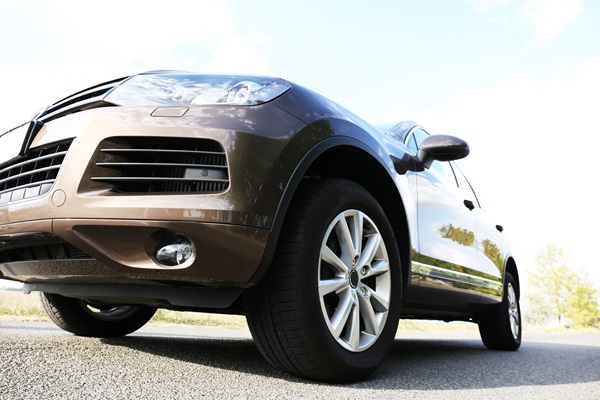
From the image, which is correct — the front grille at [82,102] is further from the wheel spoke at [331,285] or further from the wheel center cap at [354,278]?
the wheel center cap at [354,278]

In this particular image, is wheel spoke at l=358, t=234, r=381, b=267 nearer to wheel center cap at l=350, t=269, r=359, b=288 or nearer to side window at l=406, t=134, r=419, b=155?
wheel center cap at l=350, t=269, r=359, b=288

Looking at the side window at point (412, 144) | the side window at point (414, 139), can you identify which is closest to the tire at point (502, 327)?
the side window at point (414, 139)

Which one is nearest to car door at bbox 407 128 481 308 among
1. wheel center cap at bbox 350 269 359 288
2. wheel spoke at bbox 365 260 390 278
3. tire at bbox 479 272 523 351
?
wheel spoke at bbox 365 260 390 278

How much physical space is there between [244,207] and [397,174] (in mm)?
1267

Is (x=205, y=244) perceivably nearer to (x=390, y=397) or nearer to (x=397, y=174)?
(x=390, y=397)

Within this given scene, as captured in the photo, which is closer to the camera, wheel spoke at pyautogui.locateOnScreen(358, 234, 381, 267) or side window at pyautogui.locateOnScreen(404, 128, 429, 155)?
wheel spoke at pyautogui.locateOnScreen(358, 234, 381, 267)

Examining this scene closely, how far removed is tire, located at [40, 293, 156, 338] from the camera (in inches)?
132

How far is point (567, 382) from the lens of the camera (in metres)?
2.80

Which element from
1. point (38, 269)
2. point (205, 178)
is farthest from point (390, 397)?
point (38, 269)

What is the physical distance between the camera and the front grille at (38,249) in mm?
2146

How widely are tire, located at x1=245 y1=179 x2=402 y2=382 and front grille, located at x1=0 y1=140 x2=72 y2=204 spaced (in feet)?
3.02

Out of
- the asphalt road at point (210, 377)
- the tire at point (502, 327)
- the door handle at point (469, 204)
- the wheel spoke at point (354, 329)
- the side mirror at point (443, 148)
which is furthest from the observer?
the tire at point (502, 327)

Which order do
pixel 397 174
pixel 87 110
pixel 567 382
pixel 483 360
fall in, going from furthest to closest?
pixel 483 360, pixel 397 174, pixel 567 382, pixel 87 110

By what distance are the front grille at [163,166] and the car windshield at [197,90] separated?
203mm
